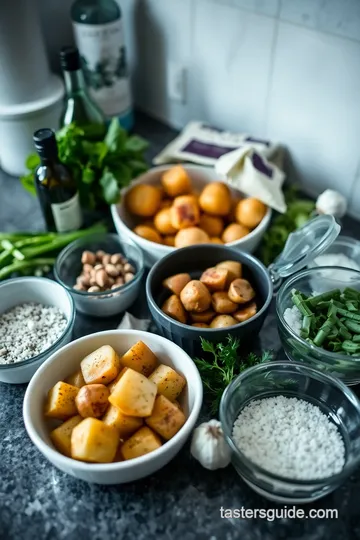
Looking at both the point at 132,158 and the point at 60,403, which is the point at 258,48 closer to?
the point at 132,158

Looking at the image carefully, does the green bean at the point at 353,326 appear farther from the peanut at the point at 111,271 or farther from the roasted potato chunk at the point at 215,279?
the peanut at the point at 111,271

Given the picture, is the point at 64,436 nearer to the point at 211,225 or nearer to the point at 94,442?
the point at 94,442

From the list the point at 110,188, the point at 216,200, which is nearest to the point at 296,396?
the point at 216,200

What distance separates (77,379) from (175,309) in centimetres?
18

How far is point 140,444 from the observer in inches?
24.8

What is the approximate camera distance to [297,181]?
3.76 feet

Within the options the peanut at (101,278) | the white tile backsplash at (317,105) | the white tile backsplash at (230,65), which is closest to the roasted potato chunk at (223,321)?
the peanut at (101,278)

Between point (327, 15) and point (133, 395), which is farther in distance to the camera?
point (327, 15)

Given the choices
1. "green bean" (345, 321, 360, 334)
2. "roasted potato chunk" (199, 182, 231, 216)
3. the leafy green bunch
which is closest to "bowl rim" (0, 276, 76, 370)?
the leafy green bunch

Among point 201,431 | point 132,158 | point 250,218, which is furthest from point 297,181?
point 201,431

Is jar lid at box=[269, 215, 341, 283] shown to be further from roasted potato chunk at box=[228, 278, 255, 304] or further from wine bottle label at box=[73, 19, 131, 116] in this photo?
wine bottle label at box=[73, 19, 131, 116]

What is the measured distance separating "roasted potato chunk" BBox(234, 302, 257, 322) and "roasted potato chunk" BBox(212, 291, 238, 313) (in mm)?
10

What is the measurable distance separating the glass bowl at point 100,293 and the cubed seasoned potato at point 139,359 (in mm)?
156

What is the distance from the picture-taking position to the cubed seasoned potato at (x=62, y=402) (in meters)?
0.67
